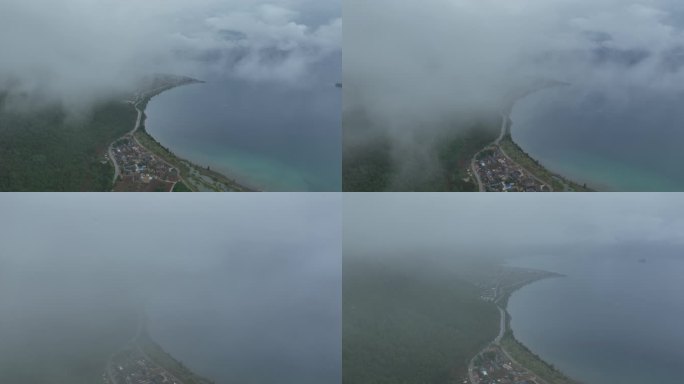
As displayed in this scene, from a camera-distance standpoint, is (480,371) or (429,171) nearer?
(480,371)


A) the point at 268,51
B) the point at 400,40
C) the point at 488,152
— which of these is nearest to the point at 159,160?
the point at 268,51

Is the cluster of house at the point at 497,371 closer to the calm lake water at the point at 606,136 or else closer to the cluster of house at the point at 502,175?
the cluster of house at the point at 502,175

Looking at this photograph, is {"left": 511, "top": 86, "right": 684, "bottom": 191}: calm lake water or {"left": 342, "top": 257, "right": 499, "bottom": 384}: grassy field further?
{"left": 511, "top": 86, "right": 684, "bottom": 191}: calm lake water

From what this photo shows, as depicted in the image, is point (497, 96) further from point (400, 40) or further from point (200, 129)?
point (200, 129)

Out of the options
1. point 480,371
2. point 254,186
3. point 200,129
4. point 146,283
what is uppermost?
point 200,129

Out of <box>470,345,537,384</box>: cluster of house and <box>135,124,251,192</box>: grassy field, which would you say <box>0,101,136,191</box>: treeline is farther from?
<box>470,345,537,384</box>: cluster of house

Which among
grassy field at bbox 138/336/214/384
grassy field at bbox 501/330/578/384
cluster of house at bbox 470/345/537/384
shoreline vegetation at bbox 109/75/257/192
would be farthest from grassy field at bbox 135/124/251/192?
grassy field at bbox 501/330/578/384
